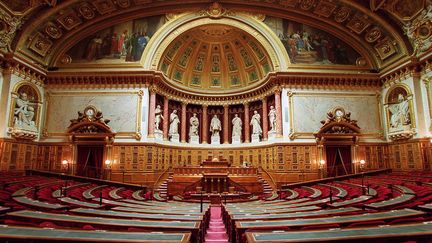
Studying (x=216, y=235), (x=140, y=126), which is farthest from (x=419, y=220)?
(x=140, y=126)

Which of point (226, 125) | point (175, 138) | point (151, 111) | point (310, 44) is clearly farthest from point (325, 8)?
point (175, 138)

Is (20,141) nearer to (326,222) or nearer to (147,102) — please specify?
(147,102)

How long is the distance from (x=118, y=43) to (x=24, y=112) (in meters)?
8.84

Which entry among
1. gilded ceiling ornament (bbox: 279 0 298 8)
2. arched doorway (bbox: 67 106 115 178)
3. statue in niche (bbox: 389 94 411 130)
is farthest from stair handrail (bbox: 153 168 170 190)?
statue in niche (bbox: 389 94 411 130)

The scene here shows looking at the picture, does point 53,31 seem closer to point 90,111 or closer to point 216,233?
point 90,111

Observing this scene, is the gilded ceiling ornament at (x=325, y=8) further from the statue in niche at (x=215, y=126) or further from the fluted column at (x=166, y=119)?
the fluted column at (x=166, y=119)

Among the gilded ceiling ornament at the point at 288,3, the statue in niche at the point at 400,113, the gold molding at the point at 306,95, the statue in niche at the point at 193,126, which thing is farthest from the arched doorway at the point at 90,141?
the statue in niche at the point at 400,113

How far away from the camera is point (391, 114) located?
21281mm

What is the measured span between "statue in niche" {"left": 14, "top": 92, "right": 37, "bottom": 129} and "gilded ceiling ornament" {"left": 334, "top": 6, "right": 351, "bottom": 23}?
82.3ft

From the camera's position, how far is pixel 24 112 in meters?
19.3

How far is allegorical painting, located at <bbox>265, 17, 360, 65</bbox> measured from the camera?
22.7 meters

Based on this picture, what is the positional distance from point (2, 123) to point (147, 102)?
9.62m

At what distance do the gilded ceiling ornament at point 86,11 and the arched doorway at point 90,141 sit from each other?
24.5 feet

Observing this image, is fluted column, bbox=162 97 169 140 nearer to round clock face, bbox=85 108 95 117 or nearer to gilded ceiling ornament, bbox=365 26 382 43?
round clock face, bbox=85 108 95 117
